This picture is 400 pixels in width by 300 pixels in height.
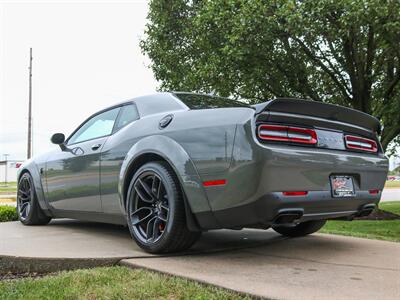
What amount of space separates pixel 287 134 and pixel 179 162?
2.74 feet

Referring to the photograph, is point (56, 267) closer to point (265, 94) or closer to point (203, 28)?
point (203, 28)

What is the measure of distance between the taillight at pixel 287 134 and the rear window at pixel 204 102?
0.58 metres

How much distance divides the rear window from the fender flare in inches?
17.7

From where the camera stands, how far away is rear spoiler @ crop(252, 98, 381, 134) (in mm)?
3348

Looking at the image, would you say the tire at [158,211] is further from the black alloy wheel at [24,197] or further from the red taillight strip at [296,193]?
the black alloy wheel at [24,197]

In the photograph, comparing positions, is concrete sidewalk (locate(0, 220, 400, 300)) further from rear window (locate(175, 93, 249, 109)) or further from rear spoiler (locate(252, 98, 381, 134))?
rear window (locate(175, 93, 249, 109))

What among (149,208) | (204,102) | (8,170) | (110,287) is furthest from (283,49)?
(8,170)

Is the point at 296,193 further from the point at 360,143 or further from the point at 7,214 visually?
the point at 7,214

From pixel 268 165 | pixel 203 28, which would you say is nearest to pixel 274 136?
pixel 268 165

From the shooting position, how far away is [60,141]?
547 cm

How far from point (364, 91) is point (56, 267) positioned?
33.6ft

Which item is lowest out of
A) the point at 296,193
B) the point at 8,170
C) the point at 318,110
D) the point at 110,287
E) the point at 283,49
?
the point at 8,170

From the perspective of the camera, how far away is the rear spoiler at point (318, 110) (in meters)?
3.35

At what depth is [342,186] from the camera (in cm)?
356
